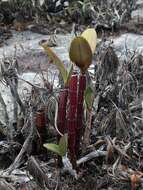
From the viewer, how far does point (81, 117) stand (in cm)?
243

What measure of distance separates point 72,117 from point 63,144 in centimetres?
15

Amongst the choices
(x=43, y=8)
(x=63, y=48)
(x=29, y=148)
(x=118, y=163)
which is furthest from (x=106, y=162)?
(x=43, y=8)

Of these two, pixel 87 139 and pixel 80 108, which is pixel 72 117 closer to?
pixel 80 108

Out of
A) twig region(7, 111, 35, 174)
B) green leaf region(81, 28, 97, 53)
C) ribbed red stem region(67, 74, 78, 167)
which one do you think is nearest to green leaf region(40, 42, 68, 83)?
ribbed red stem region(67, 74, 78, 167)

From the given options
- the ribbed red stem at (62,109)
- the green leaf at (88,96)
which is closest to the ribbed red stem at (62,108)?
the ribbed red stem at (62,109)

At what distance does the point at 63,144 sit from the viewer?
2.31 metres

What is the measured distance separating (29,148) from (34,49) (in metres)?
2.61

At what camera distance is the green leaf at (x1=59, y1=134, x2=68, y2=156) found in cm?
226

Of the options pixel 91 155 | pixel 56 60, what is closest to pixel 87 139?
pixel 91 155

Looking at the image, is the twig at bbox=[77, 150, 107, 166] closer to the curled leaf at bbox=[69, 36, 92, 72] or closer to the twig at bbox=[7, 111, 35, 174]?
the twig at bbox=[7, 111, 35, 174]

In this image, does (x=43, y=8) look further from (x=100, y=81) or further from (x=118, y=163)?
(x=118, y=163)

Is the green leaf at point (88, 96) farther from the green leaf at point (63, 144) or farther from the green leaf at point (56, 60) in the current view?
the green leaf at point (63, 144)

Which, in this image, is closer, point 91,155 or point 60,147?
point 60,147

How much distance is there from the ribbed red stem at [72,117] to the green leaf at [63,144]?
0.09 m
